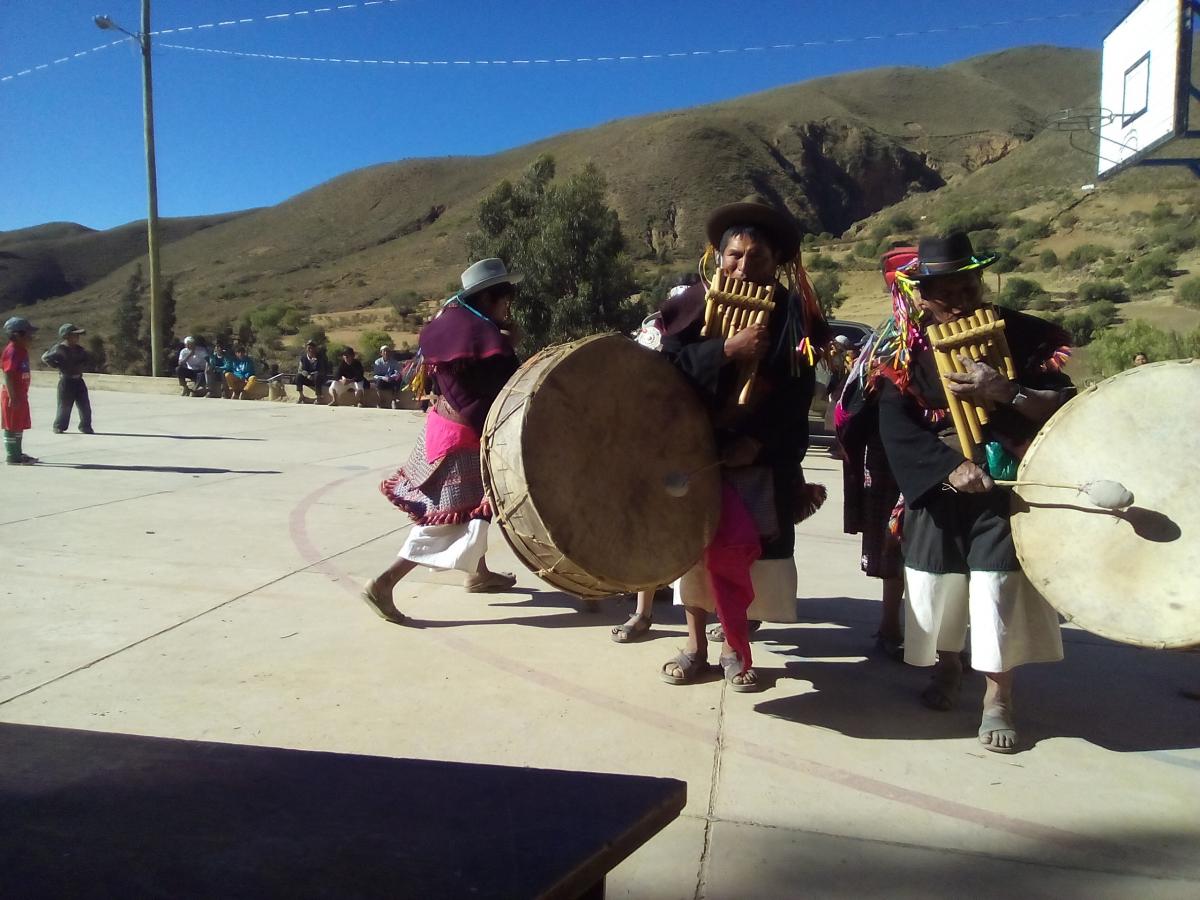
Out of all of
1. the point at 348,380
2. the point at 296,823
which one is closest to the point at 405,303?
the point at 348,380

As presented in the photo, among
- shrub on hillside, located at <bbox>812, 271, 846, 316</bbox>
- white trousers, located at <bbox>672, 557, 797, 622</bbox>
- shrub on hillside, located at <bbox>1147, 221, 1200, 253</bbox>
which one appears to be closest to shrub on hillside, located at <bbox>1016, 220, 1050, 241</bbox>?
shrub on hillside, located at <bbox>1147, 221, 1200, 253</bbox>

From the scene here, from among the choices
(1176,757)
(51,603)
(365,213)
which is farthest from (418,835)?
(365,213)

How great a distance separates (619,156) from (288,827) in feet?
255

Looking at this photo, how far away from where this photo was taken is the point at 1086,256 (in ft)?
126

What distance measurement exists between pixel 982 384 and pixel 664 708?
5.63 ft

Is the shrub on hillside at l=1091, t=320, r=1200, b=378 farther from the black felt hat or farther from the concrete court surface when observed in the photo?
the black felt hat

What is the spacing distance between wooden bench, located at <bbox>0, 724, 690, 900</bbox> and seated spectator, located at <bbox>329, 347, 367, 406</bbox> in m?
17.7

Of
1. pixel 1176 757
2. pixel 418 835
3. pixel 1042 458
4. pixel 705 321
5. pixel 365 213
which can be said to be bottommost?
pixel 1176 757

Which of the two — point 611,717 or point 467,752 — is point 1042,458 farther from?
point 467,752

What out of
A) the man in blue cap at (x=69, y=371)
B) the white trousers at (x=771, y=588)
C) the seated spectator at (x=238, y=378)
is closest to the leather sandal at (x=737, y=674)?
the white trousers at (x=771, y=588)

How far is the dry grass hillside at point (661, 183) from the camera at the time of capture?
221 feet

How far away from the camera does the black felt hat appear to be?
3.35 metres

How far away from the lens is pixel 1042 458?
315 centimetres

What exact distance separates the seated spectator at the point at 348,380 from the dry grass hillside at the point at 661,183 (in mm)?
35941
